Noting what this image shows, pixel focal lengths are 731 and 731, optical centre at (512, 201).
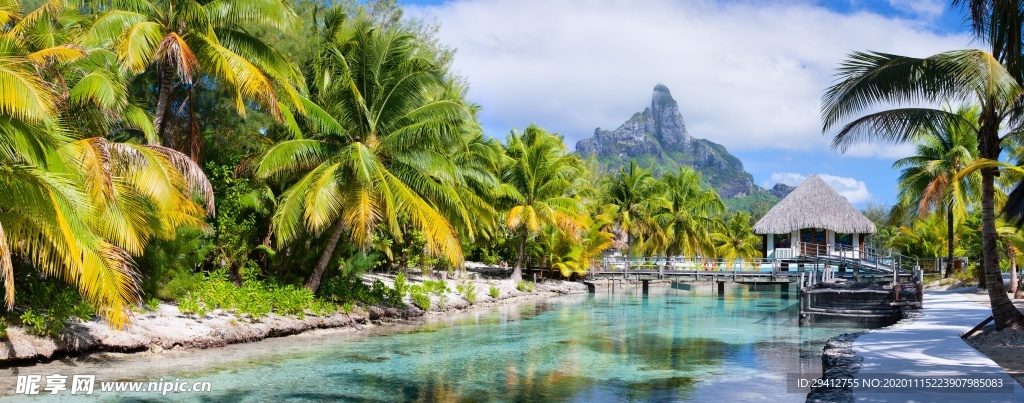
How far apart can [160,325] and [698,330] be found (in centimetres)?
1081

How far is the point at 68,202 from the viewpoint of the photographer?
22.1ft

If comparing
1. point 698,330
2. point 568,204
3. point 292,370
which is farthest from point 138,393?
point 568,204

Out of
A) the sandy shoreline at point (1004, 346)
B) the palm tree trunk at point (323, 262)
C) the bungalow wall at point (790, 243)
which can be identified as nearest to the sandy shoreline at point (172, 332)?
the palm tree trunk at point (323, 262)

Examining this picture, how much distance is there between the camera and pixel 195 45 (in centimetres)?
1219

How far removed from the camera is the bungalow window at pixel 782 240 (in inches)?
1323

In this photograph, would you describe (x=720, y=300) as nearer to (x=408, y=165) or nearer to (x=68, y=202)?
(x=408, y=165)

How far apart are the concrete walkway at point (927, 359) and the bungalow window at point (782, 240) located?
20413 mm

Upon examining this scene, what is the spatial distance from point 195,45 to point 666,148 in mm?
155331

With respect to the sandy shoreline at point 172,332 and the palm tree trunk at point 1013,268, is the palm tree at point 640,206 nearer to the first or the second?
the palm tree trunk at point 1013,268

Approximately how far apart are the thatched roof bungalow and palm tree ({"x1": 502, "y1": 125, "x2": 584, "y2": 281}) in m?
10.0

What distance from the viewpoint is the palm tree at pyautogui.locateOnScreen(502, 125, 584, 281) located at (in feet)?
88.1

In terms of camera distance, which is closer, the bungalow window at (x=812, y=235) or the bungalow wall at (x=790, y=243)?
the bungalow wall at (x=790, y=243)

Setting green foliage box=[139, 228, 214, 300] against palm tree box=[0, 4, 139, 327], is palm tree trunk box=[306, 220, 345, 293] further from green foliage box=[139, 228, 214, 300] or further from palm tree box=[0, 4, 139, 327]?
palm tree box=[0, 4, 139, 327]

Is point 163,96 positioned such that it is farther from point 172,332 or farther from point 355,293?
point 355,293
